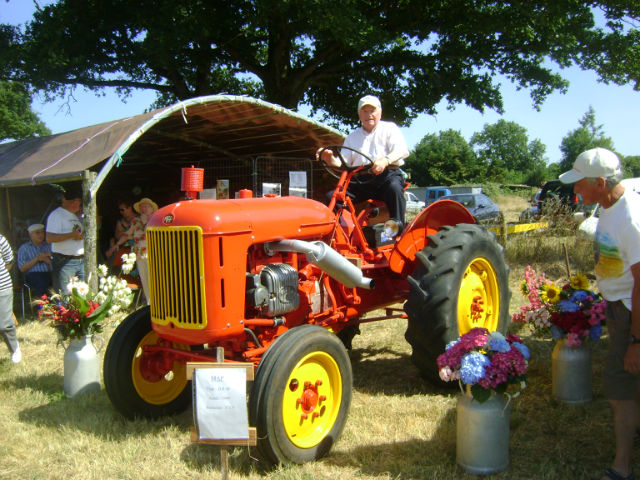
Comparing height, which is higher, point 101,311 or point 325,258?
point 325,258

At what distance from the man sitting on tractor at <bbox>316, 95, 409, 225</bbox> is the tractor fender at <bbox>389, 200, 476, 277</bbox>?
144 millimetres

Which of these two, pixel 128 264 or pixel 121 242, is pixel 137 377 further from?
pixel 121 242

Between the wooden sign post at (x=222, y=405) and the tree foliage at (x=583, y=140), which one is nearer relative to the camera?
the wooden sign post at (x=222, y=405)

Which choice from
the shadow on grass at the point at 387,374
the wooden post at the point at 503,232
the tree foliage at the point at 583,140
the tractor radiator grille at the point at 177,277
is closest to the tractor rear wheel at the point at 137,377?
the tractor radiator grille at the point at 177,277

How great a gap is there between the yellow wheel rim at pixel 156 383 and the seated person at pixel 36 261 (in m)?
4.27

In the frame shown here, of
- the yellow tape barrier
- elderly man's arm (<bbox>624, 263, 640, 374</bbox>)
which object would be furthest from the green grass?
the yellow tape barrier

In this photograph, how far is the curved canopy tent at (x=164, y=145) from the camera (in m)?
6.11

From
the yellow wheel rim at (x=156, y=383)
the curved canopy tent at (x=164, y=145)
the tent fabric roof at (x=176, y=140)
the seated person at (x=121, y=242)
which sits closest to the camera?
the yellow wheel rim at (x=156, y=383)

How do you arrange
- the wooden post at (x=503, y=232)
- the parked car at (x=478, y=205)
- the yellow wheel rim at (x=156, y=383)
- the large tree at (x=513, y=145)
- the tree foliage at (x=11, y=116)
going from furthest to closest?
the large tree at (x=513, y=145) < the tree foliage at (x=11, y=116) < the parked car at (x=478, y=205) < the wooden post at (x=503, y=232) < the yellow wheel rim at (x=156, y=383)

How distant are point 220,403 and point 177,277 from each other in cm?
76

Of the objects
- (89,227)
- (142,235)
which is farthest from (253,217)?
(142,235)

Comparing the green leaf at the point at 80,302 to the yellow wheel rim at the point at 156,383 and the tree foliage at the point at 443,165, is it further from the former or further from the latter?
the tree foliage at the point at 443,165

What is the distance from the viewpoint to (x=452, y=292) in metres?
3.74

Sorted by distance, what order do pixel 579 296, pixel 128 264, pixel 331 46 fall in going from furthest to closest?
pixel 331 46, pixel 128 264, pixel 579 296
